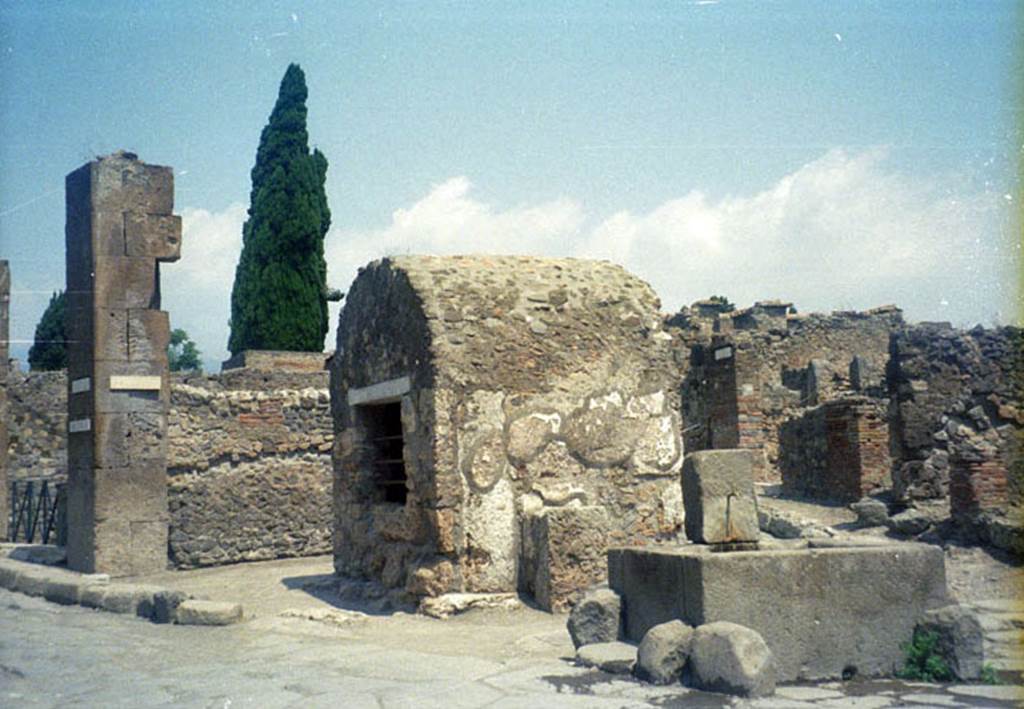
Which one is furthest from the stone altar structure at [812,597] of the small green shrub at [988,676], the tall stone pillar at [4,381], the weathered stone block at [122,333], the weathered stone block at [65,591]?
the tall stone pillar at [4,381]

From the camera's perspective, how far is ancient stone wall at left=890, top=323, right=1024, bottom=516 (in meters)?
10.2

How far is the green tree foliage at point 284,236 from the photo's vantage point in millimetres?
24297

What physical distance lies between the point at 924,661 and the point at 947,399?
19.9 feet

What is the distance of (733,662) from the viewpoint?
15.0 ft

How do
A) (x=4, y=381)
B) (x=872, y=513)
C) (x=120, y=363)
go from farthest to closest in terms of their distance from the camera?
(x=4, y=381) < (x=120, y=363) < (x=872, y=513)

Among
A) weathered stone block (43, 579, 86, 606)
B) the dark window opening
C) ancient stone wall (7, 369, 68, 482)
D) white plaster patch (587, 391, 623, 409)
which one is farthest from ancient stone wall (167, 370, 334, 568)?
ancient stone wall (7, 369, 68, 482)

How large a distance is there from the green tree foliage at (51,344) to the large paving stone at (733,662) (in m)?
29.7

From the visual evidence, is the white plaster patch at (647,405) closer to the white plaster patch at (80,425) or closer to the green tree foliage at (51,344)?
the white plaster patch at (80,425)

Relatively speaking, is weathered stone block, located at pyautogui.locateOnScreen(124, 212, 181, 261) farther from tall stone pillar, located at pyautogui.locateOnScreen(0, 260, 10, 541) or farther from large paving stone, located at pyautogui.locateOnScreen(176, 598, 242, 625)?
tall stone pillar, located at pyautogui.locateOnScreen(0, 260, 10, 541)

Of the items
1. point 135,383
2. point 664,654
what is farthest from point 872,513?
point 135,383

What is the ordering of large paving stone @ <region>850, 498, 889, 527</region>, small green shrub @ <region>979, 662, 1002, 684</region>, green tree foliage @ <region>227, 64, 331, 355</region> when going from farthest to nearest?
green tree foliage @ <region>227, 64, 331, 355</region> < large paving stone @ <region>850, 498, 889, 527</region> < small green shrub @ <region>979, 662, 1002, 684</region>

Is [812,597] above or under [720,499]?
under

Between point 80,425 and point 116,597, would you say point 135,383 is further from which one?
point 116,597

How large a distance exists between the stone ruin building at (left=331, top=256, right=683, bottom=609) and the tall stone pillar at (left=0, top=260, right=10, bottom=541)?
9143mm
